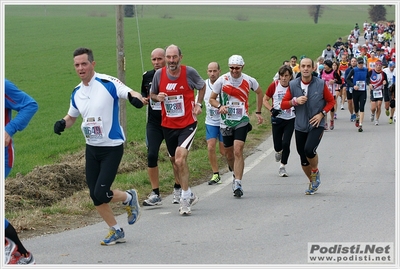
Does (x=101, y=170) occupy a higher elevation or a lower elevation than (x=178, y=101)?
lower

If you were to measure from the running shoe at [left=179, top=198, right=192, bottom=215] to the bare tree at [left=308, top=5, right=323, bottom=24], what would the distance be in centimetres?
12276

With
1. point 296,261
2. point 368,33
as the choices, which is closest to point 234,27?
point 368,33

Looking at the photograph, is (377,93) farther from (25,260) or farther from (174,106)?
(25,260)

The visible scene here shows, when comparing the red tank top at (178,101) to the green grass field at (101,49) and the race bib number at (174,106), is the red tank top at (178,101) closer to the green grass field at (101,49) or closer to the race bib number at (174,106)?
the race bib number at (174,106)

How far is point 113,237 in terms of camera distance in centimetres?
828

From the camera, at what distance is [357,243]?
7984 millimetres

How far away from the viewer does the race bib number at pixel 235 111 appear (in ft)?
37.9

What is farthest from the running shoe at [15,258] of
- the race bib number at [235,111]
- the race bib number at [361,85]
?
the race bib number at [361,85]

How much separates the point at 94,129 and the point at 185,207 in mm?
2146

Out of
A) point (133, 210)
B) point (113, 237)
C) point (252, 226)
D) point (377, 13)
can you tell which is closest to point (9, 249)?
point (113, 237)

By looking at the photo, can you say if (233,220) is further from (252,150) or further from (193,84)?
(252,150)

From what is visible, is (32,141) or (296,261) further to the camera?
(32,141)

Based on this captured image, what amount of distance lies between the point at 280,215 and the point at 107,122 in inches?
105

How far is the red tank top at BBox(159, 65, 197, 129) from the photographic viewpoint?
10211 millimetres
